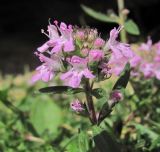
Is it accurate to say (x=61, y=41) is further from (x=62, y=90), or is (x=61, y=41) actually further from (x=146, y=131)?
(x=146, y=131)

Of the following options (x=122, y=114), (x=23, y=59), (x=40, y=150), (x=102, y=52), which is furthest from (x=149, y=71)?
(x=23, y=59)

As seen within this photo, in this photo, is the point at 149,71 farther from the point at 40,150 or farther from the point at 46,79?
the point at 46,79

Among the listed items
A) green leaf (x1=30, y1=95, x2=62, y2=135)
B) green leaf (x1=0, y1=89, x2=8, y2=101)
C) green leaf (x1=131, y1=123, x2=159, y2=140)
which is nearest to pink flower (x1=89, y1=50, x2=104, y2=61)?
green leaf (x1=131, y1=123, x2=159, y2=140)

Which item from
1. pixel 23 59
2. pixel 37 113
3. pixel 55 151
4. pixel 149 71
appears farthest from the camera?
pixel 23 59

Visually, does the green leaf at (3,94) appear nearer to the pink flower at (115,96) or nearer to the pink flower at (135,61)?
the pink flower at (135,61)

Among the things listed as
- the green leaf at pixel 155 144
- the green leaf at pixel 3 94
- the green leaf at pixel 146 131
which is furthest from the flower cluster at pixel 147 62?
the green leaf at pixel 3 94

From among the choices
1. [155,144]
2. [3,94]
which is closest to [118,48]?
[155,144]

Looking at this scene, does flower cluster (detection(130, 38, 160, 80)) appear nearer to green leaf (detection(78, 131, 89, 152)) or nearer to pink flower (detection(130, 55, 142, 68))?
pink flower (detection(130, 55, 142, 68))

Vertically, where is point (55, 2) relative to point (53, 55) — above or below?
above
